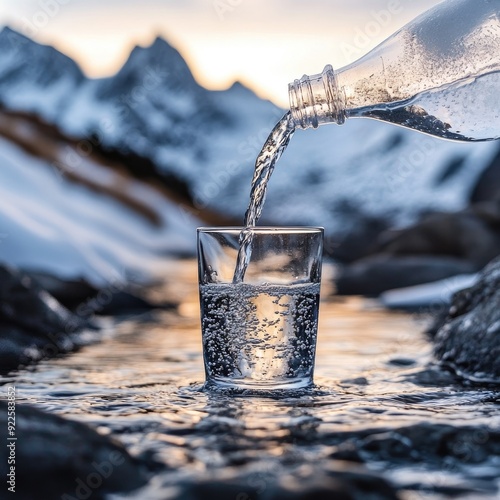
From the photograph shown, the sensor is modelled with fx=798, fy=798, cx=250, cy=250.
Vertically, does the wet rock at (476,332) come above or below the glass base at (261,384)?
above

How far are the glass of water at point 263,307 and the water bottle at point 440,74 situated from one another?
497 mm

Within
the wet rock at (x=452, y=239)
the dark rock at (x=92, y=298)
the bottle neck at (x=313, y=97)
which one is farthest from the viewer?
the wet rock at (x=452, y=239)

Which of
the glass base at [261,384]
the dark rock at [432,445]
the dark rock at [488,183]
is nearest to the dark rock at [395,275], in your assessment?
the glass base at [261,384]

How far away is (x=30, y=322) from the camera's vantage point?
3.13 m

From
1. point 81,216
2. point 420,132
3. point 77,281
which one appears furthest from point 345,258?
point 420,132

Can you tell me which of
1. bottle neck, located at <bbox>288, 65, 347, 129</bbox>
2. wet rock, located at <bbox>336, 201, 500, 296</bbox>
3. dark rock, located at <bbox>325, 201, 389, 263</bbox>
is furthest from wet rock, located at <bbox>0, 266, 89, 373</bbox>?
dark rock, located at <bbox>325, 201, 389, 263</bbox>

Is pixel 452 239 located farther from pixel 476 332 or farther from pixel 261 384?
pixel 261 384

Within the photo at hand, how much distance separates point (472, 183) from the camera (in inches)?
880

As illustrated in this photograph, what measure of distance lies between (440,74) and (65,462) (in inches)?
60.8

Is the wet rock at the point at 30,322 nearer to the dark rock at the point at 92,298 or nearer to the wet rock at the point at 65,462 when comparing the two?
the dark rock at the point at 92,298

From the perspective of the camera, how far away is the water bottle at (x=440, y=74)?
226cm

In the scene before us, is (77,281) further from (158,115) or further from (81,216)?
(158,115)

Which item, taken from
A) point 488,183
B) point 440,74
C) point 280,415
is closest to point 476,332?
point 440,74

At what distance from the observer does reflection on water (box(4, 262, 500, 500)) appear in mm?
1285
